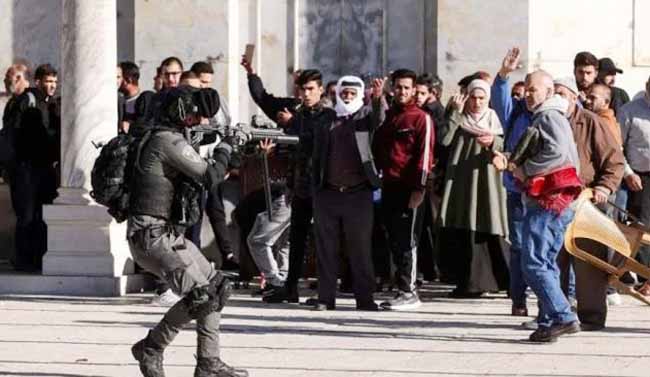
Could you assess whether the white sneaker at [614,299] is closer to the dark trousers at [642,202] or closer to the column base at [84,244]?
the dark trousers at [642,202]

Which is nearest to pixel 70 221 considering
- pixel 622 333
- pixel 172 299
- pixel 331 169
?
pixel 172 299

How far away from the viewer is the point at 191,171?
1118cm

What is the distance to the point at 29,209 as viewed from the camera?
57.1ft

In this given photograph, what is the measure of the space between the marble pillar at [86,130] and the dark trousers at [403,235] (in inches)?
91.8

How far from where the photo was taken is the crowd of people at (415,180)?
13.1 m

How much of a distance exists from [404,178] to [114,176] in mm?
4638

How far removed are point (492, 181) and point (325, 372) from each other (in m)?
5.03

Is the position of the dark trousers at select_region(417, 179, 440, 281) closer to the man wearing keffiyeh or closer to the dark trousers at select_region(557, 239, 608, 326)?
the man wearing keffiyeh

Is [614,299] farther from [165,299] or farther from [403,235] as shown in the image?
[165,299]

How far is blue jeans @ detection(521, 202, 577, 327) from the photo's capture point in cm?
1297

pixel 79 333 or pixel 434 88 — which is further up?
pixel 434 88

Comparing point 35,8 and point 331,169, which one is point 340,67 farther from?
point 331,169

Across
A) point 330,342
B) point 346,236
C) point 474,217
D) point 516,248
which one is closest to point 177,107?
point 330,342

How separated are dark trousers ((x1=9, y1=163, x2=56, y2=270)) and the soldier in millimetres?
6076
